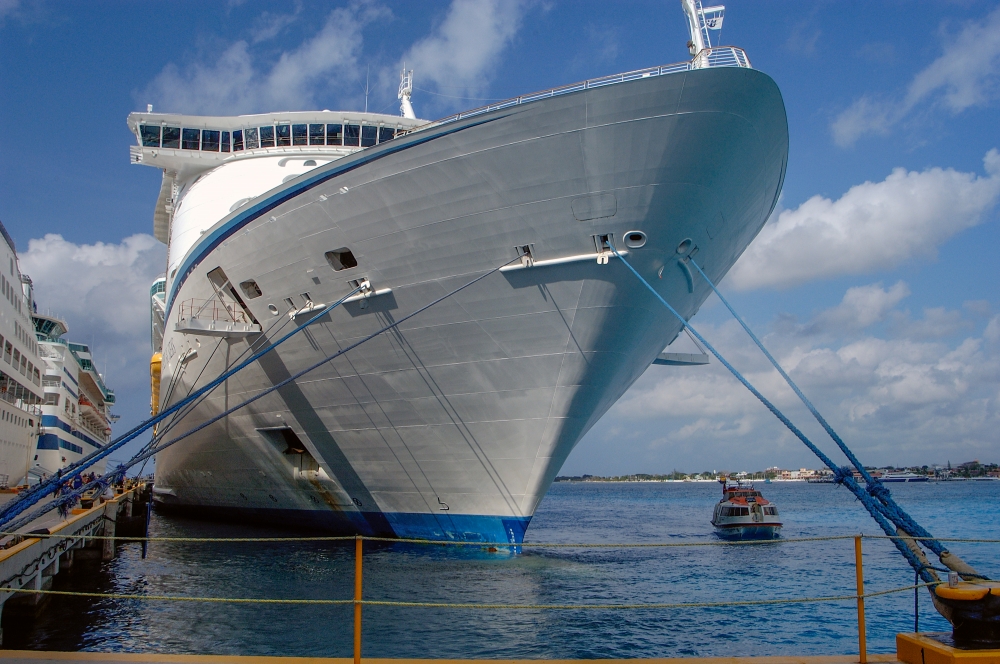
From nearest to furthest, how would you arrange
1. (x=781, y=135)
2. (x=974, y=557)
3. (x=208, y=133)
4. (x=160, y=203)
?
(x=781, y=135) → (x=974, y=557) → (x=208, y=133) → (x=160, y=203)

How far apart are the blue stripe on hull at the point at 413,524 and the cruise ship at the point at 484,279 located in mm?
50

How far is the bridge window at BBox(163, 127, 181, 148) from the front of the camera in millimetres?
21609

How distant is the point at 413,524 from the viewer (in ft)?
47.7

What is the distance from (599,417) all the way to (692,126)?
6451 millimetres

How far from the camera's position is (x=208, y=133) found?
21.3 metres

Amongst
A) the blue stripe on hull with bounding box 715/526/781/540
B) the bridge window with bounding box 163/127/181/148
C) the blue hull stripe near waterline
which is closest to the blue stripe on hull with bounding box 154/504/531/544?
the blue hull stripe near waterline

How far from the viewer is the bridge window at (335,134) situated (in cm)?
1941

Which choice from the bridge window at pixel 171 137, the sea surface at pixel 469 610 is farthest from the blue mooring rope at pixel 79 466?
the bridge window at pixel 171 137

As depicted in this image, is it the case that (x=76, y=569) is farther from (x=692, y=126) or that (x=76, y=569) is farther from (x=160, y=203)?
(x=692, y=126)

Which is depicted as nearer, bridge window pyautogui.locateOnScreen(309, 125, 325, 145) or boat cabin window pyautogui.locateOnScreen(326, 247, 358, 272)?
boat cabin window pyautogui.locateOnScreen(326, 247, 358, 272)

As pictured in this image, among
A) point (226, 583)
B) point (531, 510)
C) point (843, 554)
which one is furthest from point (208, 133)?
point (843, 554)

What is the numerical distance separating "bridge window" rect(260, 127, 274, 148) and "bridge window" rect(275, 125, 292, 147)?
22 centimetres

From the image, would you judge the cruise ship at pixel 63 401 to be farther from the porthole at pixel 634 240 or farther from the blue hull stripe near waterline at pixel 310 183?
the porthole at pixel 634 240

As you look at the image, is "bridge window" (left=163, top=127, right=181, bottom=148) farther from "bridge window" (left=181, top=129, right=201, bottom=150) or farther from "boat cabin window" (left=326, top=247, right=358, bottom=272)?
"boat cabin window" (left=326, top=247, right=358, bottom=272)
